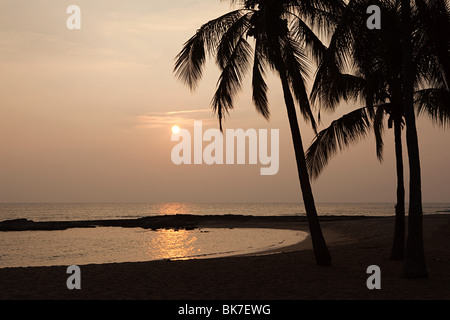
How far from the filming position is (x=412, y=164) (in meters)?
11.7

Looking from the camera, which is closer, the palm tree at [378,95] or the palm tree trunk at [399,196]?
the palm tree at [378,95]

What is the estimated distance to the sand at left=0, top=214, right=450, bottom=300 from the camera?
10609 mm

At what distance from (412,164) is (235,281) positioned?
18.0 ft

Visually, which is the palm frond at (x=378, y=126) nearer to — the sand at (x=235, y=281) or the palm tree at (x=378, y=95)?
the palm tree at (x=378, y=95)

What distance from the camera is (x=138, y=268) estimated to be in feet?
48.9

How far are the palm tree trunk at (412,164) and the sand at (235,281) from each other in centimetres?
53

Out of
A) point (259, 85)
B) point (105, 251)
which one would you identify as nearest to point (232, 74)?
point (259, 85)

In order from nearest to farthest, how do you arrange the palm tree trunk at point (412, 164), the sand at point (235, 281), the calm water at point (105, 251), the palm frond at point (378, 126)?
the sand at point (235, 281)
the palm tree trunk at point (412, 164)
the palm frond at point (378, 126)
the calm water at point (105, 251)

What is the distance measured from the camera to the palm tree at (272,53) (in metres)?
13.9

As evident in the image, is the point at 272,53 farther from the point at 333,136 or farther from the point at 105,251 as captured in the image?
the point at 105,251

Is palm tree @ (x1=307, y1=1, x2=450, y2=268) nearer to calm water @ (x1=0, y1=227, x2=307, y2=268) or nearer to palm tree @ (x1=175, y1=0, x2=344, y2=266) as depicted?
palm tree @ (x1=175, y1=0, x2=344, y2=266)

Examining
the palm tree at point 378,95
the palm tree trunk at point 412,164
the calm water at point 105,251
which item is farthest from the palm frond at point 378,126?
the calm water at point 105,251
